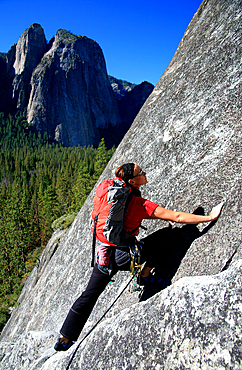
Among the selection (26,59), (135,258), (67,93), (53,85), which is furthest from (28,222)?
(26,59)

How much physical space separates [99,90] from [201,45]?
203 metres

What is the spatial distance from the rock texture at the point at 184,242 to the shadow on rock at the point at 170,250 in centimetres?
2

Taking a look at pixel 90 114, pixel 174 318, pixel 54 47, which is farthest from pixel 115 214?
pixel 54 47

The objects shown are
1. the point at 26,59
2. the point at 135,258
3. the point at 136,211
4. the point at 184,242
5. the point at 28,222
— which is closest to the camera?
the point at 136,211

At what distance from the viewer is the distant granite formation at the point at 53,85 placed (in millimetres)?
157250

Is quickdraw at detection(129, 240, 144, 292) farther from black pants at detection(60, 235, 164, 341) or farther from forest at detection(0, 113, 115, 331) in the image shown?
forest at detection(0, 113, 115, 331)

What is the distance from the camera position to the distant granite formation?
157250 millimetres

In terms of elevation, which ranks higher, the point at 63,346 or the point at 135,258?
the point at 135,258

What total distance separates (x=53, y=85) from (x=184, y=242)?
178 metres

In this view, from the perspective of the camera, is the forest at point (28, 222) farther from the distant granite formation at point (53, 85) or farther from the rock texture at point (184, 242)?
the distant granite formation at point (53, 85)

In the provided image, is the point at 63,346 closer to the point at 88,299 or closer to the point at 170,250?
the point at 88,299

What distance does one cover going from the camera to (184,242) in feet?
12.2

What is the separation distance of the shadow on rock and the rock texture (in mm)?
18

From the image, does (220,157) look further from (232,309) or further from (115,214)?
(232,309)
